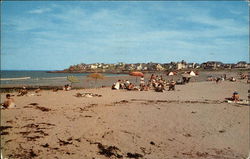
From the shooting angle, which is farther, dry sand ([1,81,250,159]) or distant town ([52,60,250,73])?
distant town ([52,60,250,73])

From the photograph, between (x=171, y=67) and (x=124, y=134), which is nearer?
(x=124, y=134)

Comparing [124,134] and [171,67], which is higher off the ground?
[171,67]

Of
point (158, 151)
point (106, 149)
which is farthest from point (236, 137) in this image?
point (106, 149)

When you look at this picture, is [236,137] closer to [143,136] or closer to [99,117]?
[143,136]

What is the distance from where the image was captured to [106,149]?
6930mm

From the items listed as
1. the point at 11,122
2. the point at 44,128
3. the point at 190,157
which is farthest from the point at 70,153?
Result: the point at 11,122

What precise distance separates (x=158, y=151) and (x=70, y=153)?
263 cm

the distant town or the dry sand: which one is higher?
the distant town

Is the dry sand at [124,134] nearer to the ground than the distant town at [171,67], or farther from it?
nearer to the ground

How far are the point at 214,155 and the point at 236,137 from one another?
205 cm

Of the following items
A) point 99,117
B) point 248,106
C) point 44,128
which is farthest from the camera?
point 248,106

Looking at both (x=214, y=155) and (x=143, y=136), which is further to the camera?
(x=143, y=136)

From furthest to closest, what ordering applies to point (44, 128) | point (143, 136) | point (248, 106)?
1. point (248, 106)
2. point (44, 128)
3. point (143, 136)

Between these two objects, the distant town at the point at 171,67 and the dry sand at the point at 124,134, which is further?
the distant town at the point at 171,67
